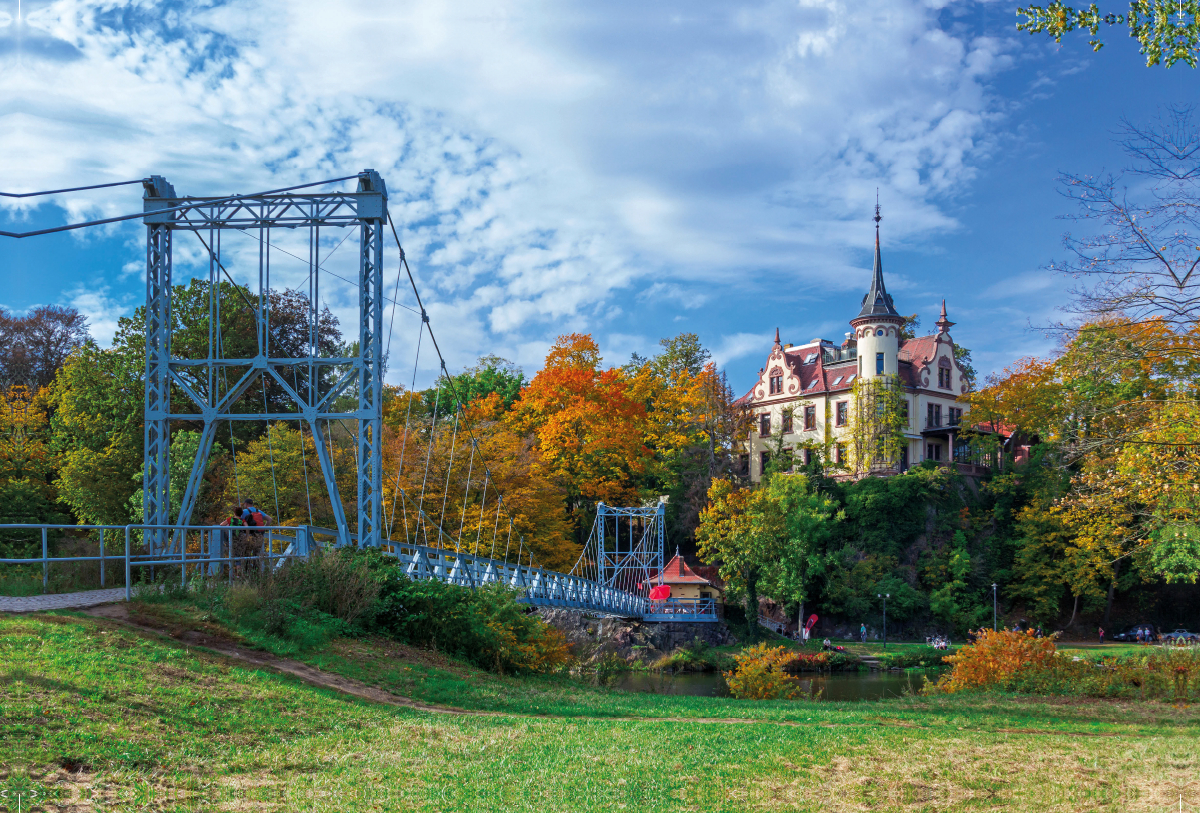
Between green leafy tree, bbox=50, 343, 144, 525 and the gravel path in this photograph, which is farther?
green leafy tree, bbox=50, 343, 144, 525

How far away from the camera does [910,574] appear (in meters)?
46.5

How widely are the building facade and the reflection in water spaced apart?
60.8 ft

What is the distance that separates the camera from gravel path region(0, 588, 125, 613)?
415 inches

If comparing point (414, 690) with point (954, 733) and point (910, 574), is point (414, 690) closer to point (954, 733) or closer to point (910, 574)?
point (954, 733)

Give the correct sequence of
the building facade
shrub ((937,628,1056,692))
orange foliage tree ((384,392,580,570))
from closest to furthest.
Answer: shrub ((937,628,1056,692)) → orange foliage tree ((384,392,580,570)) → the building facade

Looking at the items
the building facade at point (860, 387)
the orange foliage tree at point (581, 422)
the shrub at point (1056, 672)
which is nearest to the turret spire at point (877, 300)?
the building facade at point (860, 387)

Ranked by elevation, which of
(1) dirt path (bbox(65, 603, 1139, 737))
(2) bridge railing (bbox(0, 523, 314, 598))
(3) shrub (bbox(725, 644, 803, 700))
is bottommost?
(3) shrub (bbox(725, 644, 803, 700))

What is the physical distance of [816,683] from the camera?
101 ft

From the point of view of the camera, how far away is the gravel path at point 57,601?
10.5m

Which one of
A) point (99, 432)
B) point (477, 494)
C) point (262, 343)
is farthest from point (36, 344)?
point (262, 343)

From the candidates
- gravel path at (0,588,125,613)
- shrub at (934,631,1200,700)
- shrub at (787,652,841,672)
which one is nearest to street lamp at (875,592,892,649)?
shrub at (787,652,841,672)

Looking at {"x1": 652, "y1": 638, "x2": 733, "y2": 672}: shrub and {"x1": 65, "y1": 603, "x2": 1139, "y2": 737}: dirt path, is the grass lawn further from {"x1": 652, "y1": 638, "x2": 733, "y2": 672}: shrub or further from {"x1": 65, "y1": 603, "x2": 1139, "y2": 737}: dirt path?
{"x1": 652, "y1": 638, "x2": 733, "y2": 672}: shrub

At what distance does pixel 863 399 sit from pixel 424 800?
48.0 m

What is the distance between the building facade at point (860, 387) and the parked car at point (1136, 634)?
12146 mm
